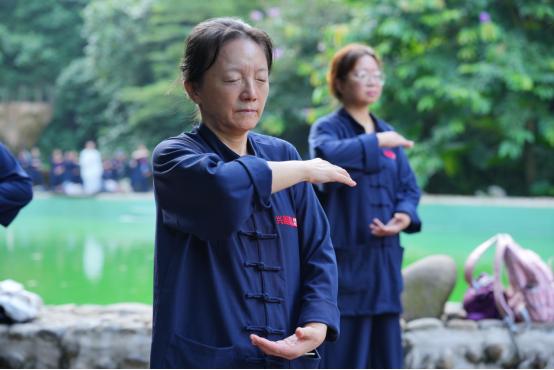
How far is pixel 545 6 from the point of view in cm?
1269

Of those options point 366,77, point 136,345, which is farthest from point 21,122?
point 366,77

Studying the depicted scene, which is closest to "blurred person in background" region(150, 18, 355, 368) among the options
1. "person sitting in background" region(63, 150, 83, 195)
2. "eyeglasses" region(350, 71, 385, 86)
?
"eyeglasses" region(350, 71, 385, 86)

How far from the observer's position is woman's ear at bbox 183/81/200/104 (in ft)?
5.41

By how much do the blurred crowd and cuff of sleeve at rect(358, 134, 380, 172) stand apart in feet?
51.7

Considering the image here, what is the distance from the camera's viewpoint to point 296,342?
1547 mm

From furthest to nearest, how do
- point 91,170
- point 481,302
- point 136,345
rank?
1. point 91,170
2. point 481,302
3. point 136,345

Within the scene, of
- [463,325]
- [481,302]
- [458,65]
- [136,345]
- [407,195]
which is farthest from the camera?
[458,65]

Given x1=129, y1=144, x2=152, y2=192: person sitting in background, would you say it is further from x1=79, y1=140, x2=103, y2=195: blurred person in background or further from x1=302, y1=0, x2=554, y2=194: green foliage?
x1=302, y1=0, x2=554, y2=194: green foliage

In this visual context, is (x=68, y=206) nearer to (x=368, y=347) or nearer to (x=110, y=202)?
(x=110, y=202)

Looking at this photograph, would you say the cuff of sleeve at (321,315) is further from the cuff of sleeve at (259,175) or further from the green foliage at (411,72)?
the green foliage at (411,72)

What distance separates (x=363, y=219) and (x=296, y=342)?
4.95ft

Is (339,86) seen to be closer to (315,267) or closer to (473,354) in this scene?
(473,354)

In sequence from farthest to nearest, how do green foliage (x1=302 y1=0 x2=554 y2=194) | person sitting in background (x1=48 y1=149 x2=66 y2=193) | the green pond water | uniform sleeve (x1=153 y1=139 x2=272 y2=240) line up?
person sitting in background (x1=48 y1=149 x2=66 y2=193), green foliage (x1=302 y1=0 x2=554 y2=194), the green pond water, uniform sleeve (x1=153 y1=139 x2=272 y2=240)

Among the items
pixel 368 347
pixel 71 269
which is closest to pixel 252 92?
pixel 368 347
